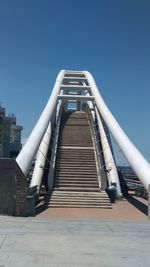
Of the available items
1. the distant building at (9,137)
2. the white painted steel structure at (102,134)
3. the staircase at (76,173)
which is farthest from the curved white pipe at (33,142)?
the distant building at (9,137)

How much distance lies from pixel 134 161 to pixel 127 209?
2077mm

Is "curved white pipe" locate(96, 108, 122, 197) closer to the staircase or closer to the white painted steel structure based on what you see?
the white painted steel structure

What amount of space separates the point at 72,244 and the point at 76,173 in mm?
14427

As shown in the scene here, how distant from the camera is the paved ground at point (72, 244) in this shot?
6.34m

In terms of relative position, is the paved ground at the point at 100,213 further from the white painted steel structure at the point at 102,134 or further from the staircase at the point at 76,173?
the white painted steel structure at the point at 102,134

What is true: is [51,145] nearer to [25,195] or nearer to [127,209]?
[127,209]

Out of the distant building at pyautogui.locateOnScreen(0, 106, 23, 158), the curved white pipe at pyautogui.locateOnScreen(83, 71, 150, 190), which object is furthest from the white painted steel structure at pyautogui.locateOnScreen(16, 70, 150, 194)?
the distant building at pyautogui.locateOnScreen(0, 106, 23, 158)

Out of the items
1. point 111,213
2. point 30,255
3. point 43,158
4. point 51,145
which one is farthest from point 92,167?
point 30,255

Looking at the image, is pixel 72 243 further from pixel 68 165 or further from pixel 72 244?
pixel 68 165

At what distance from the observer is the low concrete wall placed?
480 inches

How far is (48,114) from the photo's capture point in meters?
24.2

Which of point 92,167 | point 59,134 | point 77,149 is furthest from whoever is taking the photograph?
point 59,134

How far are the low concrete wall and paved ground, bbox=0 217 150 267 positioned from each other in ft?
4.64

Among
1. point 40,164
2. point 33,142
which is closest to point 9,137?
point 40,164
